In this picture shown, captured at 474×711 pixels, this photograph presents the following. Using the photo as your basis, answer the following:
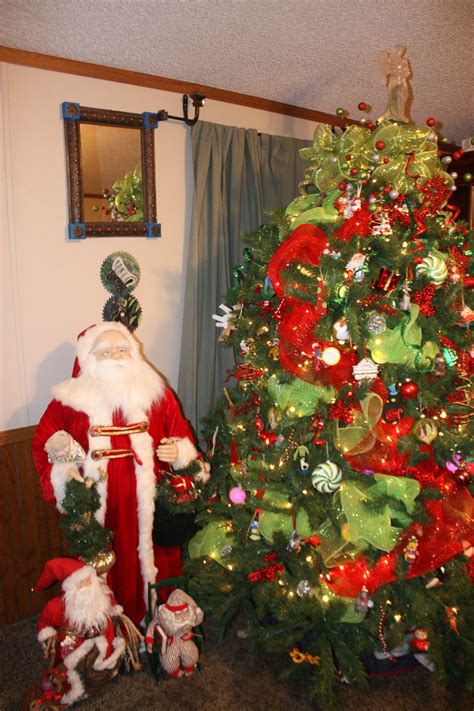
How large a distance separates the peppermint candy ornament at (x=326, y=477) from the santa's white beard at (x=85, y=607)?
797mm

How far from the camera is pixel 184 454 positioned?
2166 mm

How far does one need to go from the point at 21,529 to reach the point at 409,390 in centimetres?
166

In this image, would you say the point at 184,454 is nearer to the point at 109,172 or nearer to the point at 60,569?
the point at 60,569

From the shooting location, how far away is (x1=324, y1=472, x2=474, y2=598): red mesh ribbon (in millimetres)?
1828

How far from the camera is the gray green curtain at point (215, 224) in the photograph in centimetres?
270

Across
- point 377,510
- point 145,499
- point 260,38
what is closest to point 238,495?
point 145,499

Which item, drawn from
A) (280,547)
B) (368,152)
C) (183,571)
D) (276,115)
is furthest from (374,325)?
(276,115)

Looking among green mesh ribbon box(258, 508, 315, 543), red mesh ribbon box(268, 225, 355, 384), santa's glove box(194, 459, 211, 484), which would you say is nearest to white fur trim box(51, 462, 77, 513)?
santa's glove box(194, 459, 211, 484)

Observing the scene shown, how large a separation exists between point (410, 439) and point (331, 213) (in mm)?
816

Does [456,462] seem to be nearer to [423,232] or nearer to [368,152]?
[423,232]

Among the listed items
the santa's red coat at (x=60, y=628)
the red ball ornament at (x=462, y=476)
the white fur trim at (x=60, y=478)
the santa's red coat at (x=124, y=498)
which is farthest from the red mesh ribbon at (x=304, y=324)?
the santa's red coat at (x=60, y=628)

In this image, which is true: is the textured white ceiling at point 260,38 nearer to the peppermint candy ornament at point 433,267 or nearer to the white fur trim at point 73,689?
the peppermint candy ornament at point 433,267

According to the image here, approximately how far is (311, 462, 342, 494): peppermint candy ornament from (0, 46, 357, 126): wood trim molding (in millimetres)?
1847

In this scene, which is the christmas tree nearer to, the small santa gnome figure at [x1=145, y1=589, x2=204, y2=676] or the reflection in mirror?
the small santa gnome figure at [x1=145, y1=589, x2=204, y2=676]
